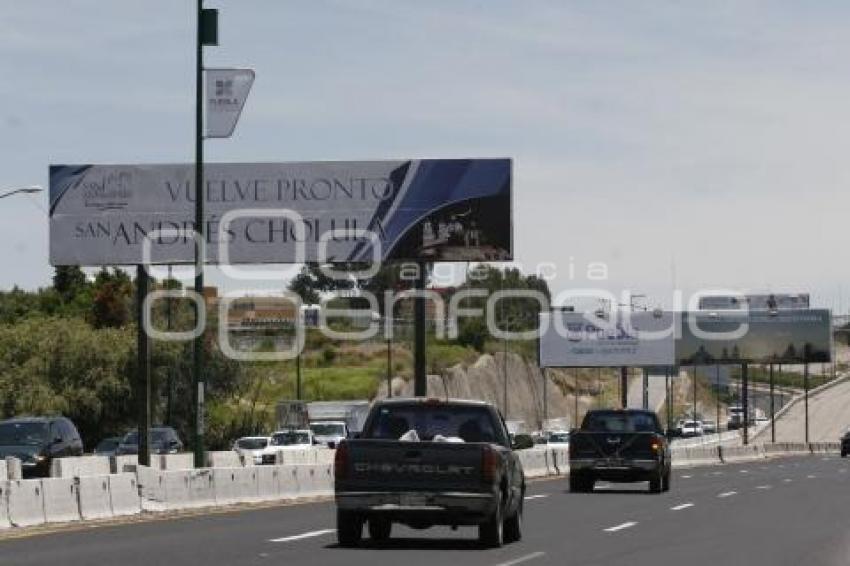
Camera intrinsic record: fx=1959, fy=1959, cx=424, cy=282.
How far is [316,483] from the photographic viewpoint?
38.3 metres

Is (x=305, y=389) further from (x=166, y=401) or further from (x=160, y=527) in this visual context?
(x=160, y=527)

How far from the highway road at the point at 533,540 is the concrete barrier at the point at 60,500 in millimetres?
711

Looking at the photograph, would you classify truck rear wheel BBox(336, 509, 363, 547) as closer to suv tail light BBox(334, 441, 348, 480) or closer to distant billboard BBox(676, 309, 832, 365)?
suv tail light BBox(334, 441, 348, 480)

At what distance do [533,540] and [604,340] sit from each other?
9537cm

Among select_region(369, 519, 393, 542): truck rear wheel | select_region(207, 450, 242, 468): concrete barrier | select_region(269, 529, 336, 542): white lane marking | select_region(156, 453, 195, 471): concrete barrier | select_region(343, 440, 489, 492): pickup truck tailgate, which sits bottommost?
select_region(156, 453, 195, 471): concrete barrier

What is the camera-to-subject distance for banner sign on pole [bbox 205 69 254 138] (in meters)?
38.8

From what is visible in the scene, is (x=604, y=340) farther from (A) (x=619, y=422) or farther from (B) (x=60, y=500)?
(B) (x=60, y=500)

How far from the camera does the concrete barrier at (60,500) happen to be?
84.0ft

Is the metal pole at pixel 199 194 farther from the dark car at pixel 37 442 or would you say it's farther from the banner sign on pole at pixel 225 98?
the dark car at pixel 37 442

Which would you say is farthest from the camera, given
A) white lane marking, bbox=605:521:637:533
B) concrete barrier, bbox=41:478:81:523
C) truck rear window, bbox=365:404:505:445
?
concrete barrier, bbox=41:478:81:523

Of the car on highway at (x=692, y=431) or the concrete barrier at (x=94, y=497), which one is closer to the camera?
the concrete barrier at (x=94, y=497)

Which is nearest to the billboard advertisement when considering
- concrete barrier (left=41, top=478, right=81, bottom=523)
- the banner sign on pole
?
the banner sign on pole

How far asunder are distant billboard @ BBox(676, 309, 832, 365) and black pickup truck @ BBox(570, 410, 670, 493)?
3336 inches

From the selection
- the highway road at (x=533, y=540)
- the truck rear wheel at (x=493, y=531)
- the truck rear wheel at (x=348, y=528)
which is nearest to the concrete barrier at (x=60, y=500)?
the highway road at (x=533, y=540)
